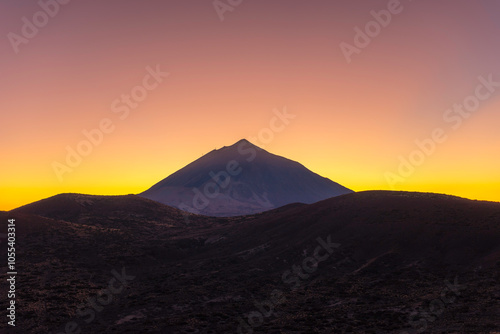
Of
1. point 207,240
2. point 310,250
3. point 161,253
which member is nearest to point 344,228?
point 310,250

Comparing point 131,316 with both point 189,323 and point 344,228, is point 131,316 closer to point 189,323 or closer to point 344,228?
point 189,323

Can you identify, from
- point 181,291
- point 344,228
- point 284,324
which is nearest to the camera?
point 284,324

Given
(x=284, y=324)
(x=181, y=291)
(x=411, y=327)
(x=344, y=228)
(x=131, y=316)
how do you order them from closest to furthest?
(x=411, y=327)
(x=284, y=324)
(x=131, y=316)
(x=181, y=291)
(x=344, y=228)

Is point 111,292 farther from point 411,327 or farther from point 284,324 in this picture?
point 411,327

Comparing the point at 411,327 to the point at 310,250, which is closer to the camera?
the point at 411,327

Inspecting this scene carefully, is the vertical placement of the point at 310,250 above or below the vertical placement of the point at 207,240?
below

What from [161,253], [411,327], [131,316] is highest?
[161,253]
